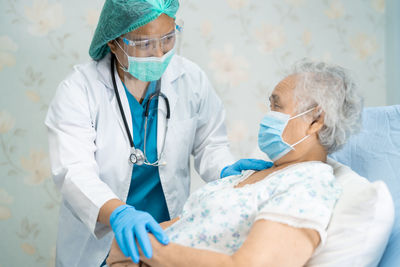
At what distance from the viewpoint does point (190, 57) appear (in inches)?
89.6

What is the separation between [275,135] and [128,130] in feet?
1.90

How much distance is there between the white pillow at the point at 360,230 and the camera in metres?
0.98

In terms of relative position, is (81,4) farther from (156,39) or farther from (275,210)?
(275,210)

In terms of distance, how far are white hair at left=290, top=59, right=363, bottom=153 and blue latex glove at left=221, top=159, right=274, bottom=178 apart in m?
0.23

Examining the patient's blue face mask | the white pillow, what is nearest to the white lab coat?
the patient's blue face mask

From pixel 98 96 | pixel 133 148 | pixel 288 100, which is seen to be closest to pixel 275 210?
pixel 288 100

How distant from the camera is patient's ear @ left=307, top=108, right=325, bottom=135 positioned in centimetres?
121

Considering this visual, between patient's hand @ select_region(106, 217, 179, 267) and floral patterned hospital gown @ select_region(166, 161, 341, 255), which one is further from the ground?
floral patterned hospital gown @ select_region(166, 161, 341, 255)

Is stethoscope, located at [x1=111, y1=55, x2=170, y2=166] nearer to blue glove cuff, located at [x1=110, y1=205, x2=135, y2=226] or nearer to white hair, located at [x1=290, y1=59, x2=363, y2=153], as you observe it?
blue glove cuff, located at [x1=110, y1=205, x2=135, y2=226]

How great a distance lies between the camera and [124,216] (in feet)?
3.67

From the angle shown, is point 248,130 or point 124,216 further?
point 248,130

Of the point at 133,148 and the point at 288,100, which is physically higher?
the point at 288,100

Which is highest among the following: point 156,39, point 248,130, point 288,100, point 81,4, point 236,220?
point 81,4

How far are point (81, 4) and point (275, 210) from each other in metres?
1.62
